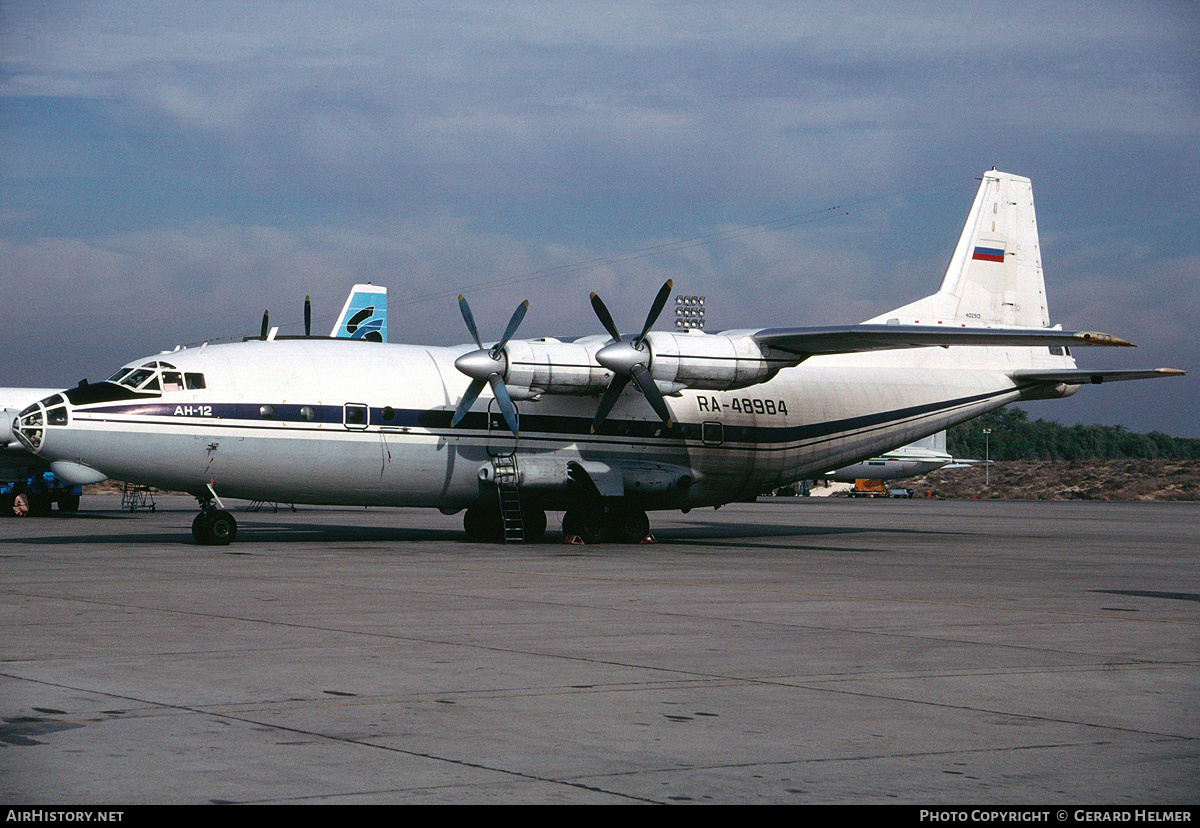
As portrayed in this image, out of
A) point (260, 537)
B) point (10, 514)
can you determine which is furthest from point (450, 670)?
point (10, 514)

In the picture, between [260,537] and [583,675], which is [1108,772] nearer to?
[583,675]

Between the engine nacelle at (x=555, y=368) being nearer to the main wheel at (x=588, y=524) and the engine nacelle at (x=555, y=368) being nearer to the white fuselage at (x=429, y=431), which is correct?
the white fuselage at (x=429, y=431)

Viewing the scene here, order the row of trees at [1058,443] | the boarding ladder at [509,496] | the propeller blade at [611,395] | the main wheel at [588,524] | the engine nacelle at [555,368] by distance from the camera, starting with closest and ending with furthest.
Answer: the engine nacelle at [555,368]
the propeller blade at [611,395]
the boarding ladder at [509,496]
the main wheel at [588,524]
the row of trees at [1058,443]

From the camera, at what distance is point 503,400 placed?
26703 mm

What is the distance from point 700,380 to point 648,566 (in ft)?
22.0

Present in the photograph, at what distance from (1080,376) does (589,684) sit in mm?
26933

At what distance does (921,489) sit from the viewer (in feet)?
377

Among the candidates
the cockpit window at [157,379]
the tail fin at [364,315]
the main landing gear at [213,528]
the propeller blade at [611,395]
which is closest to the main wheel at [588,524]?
the propeller blade at [611,395]

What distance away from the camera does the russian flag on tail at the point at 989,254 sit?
116 ft

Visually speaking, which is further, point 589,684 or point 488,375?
point 488,375

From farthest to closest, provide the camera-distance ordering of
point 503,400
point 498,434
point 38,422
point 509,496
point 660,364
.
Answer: point 509,496 < point 498,434 < point 660,364 < point 503,400 < point 38,422

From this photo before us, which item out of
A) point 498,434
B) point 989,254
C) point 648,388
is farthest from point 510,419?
point 989,254

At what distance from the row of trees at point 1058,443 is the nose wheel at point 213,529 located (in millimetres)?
166728

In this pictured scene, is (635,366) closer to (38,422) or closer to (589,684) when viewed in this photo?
(38,422)
